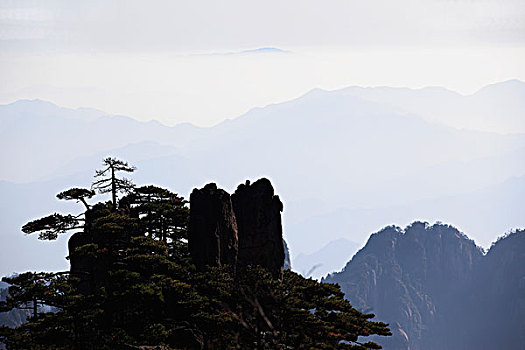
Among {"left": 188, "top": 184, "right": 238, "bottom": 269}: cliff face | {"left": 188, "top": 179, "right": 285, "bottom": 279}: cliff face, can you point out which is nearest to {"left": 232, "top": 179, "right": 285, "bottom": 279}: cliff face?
{"left": 188, "top": 179, "right": 285, "bottom": 279}: cliff face

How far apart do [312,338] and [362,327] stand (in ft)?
14.7

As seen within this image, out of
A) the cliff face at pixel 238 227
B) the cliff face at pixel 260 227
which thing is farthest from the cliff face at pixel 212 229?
the cliff face at pixel 260 227

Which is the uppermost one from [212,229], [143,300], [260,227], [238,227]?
[238,227]

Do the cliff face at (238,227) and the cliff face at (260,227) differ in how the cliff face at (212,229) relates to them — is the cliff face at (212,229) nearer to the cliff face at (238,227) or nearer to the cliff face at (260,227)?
the cliff face at (238,227)

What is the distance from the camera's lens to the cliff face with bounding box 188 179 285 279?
156 ft

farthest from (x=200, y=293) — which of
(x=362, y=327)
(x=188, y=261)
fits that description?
(x=362, y=327)

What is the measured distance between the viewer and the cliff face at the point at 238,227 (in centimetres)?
4769

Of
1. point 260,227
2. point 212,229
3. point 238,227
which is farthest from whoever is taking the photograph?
point 238,227

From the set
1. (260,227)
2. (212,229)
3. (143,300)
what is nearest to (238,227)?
(260,227)

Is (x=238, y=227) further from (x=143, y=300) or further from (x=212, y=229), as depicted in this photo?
(x=143, y=300)

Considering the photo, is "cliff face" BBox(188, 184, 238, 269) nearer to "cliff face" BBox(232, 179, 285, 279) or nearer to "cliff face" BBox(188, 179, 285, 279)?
"cliff face" BBox(188, 179, 285, 279)

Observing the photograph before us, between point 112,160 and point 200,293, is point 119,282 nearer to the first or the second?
point 200,293

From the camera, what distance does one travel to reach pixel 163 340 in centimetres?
4178

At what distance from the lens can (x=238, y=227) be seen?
50.2m
